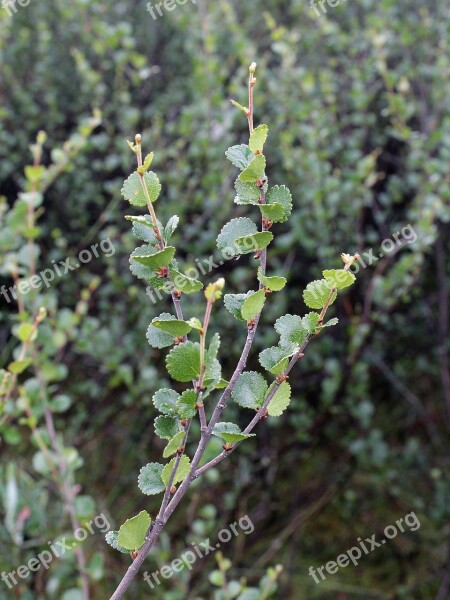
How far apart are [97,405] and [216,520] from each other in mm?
516

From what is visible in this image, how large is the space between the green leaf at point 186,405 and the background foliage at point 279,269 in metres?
0.93

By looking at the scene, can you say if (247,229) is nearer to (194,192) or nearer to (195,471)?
(195,471)

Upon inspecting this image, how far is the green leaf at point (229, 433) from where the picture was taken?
24.2 inches

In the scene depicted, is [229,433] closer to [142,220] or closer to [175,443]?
[175,443]

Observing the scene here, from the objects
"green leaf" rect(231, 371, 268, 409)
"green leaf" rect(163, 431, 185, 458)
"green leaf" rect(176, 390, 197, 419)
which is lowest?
"green leaf" rect(231, 371, 268, 409)

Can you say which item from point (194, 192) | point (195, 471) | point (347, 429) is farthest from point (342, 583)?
point (195, 471)

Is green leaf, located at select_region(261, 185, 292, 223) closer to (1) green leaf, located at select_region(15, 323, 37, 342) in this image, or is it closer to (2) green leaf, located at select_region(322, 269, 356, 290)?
(2) green leaf, located at select_region(322, 269, 356, 290)

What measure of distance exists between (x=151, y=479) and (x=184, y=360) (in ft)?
0.48

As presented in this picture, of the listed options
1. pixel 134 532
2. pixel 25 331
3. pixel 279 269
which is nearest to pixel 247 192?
pixel 134 532

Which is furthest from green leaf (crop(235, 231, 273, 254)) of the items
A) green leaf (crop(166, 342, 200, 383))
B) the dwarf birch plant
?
green leaf (crop(166, 342, 200, 383))

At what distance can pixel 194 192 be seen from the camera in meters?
2.04

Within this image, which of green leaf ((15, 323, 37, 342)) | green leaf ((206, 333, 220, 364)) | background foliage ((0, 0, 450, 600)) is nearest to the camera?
green leaf ((206, 333, 220, 364))

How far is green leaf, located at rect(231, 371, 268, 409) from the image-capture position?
0.64m

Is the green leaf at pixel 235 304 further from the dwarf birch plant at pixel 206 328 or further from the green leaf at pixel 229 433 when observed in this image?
the green leaf at pixel 229 433
